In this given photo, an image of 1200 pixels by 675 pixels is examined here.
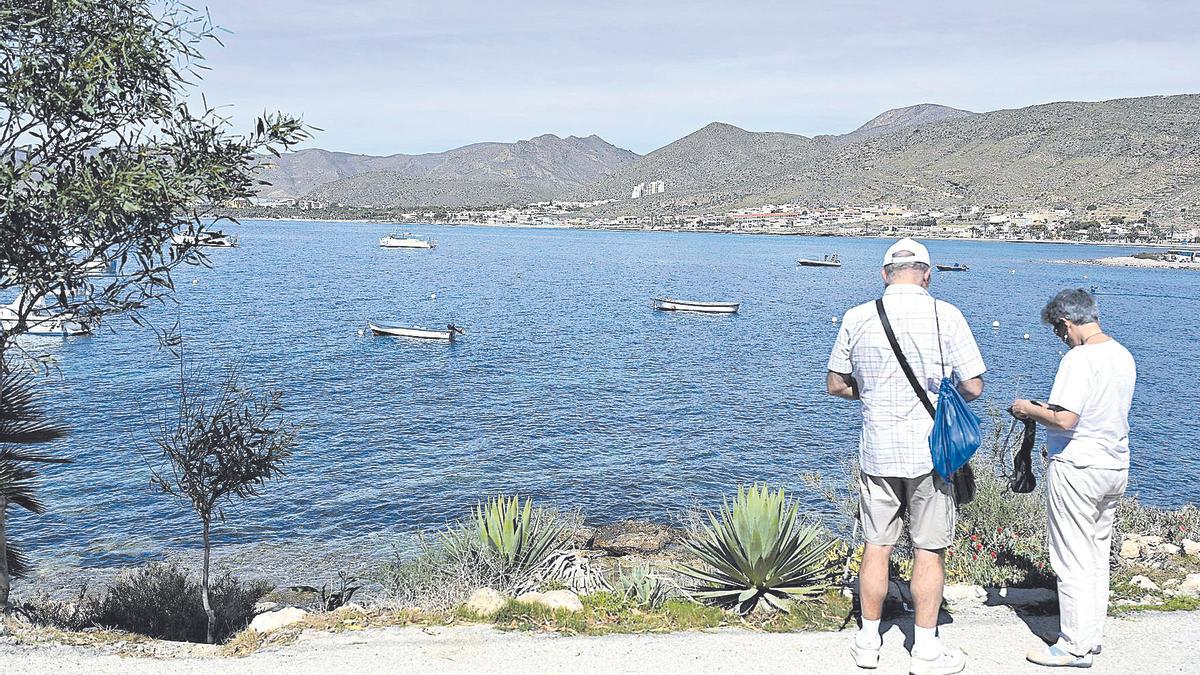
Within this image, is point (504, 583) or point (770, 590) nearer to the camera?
point (770, 590)

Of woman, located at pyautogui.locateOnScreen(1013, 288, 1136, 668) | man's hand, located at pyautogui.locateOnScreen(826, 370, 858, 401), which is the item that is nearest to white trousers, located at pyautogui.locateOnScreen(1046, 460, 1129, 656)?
woman, located at pyautogui.locateOnScreen(1013, 288, 1136, 668)

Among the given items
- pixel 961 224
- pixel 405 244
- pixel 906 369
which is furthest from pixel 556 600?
pixel 961 224

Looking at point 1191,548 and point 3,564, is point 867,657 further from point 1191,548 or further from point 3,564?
point 3,564

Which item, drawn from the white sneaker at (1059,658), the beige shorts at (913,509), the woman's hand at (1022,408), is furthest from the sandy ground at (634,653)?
the woman's hand at (1022,408)

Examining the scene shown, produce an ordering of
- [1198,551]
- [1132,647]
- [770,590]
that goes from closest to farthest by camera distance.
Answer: [1132,647], [770,590], [1198,551]

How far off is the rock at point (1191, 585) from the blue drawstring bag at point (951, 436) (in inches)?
124

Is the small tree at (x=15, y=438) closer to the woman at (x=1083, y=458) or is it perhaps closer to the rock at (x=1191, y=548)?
the woman at (x=1083, y=458)

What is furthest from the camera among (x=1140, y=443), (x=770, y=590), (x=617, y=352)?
(x=617, y=352)

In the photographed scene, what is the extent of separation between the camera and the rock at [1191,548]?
9.28m

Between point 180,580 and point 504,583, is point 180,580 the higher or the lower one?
the lower one

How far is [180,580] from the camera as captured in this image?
378 inches

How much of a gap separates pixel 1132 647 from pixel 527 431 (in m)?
19.1

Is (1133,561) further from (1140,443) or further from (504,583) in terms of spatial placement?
(1140,443)

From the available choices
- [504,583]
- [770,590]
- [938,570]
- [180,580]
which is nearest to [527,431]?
[180,580]
